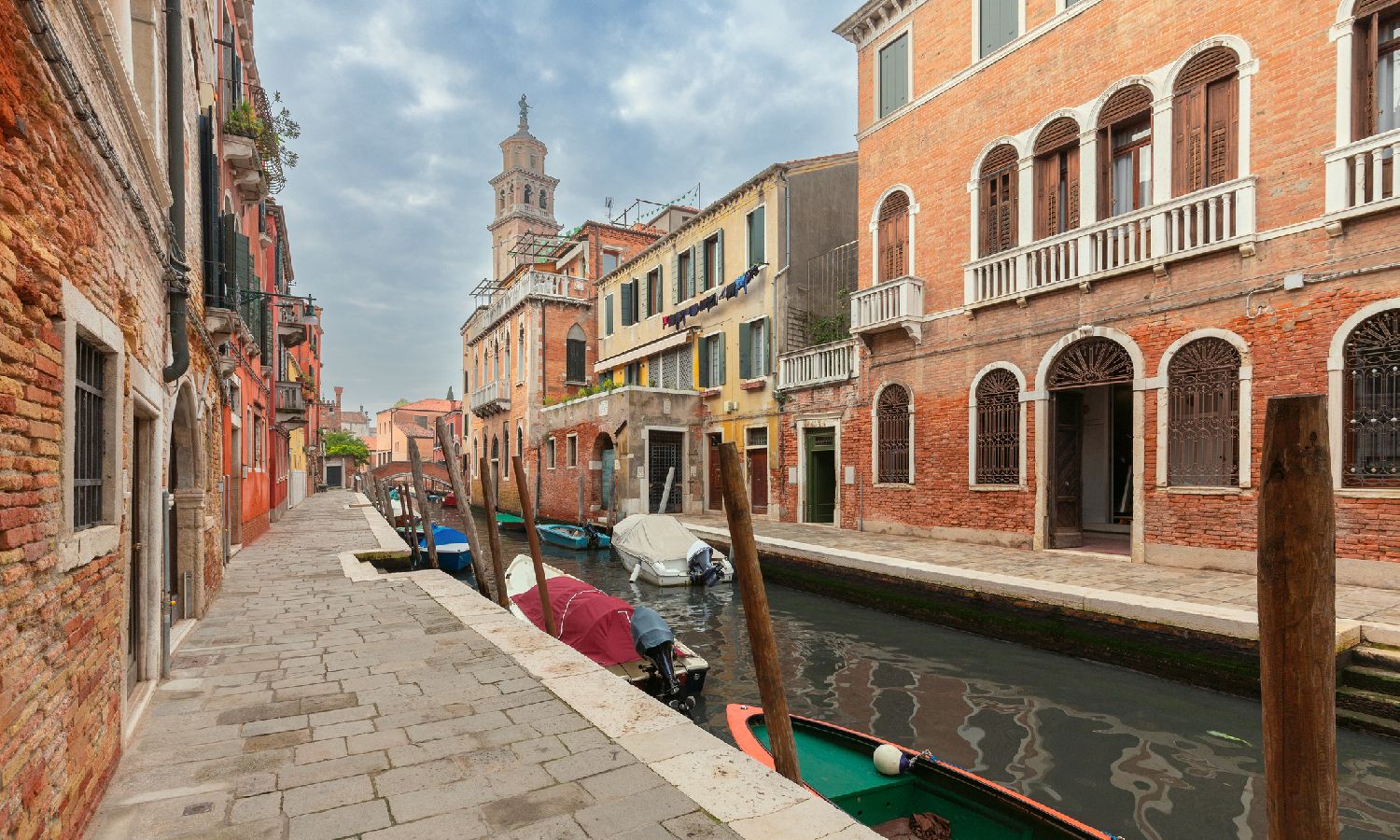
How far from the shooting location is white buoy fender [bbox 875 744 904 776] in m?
3.80

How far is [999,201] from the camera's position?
423 inches

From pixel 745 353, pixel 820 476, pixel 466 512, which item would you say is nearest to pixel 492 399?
pixel 745 353

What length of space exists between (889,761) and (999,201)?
30.5 ft

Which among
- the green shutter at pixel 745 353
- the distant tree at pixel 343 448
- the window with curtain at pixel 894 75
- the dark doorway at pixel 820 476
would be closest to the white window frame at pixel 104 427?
the window with curtain at pixel 894 75

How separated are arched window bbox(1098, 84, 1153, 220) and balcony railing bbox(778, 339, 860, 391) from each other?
4.98 meters

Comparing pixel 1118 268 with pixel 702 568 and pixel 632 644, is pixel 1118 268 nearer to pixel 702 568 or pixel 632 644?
pixel 702 568

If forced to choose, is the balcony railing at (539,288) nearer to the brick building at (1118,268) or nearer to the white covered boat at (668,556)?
the white covered boat at (668,556)

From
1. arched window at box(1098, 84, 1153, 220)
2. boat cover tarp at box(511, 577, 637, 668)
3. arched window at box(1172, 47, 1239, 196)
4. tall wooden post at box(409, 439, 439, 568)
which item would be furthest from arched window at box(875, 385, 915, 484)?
tall wooden post at box(409, 439, 439, 568)

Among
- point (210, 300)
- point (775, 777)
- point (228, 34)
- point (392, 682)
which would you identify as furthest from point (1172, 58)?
point (228, 34)

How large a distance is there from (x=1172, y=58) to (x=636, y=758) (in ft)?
32.7

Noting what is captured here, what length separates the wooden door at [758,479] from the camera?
55.3 ft

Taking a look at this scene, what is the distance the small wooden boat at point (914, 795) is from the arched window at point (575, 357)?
21866 mm

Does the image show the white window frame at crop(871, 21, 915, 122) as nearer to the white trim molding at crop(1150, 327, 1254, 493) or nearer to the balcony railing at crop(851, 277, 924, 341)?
the balcony railing at crop(851, 277, 924, 341)

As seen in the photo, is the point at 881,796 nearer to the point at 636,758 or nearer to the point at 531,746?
the point at 636,758
